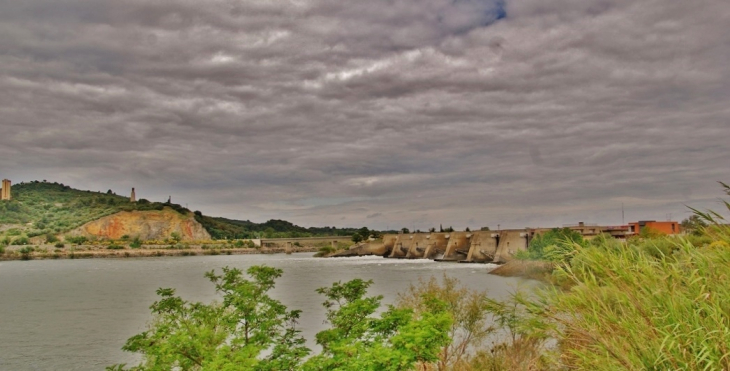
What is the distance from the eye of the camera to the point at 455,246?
406ft

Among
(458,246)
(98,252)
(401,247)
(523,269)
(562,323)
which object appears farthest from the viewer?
(98,252)

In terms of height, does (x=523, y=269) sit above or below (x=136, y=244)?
below

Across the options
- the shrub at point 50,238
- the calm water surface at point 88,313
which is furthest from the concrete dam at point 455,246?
the shrub at point 50,238

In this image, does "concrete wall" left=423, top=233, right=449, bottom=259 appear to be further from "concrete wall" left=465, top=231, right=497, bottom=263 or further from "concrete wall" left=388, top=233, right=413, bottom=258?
"concrete wall" left=465, top=231, right=497, bottom=263

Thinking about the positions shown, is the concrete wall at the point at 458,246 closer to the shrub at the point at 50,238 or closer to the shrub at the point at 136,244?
the shrub at the point at 136,244

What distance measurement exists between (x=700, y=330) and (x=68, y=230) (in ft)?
704

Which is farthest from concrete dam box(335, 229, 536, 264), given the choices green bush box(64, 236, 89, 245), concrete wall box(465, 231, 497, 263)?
green bush box(64, 236, 89, 245)

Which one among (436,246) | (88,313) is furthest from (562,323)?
(436,246)

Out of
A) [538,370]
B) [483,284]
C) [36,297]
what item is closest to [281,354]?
[538,370]

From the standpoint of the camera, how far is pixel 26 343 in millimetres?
34438

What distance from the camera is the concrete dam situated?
100 metres

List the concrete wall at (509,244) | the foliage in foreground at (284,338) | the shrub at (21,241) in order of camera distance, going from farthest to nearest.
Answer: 1. the shrub at (21,241)
2. the concrete wall at (509,244)
3. the foliage in foreground at (284,338)

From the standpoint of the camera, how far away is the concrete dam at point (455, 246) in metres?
100

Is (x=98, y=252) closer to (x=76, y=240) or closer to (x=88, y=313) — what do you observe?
(x=76, y=240)
